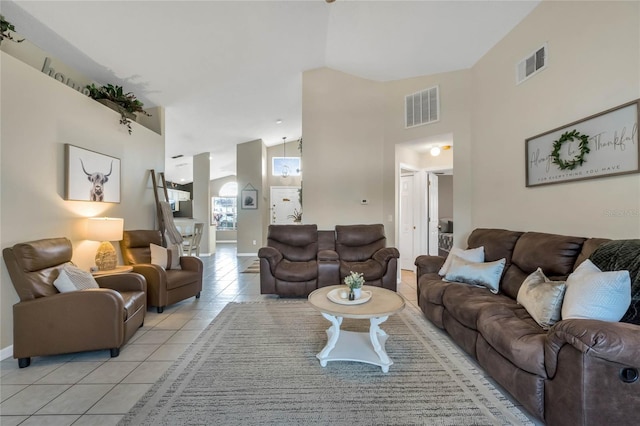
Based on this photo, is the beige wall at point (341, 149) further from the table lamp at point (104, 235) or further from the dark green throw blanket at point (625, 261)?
the dark green throw blanket at point (625, 261)

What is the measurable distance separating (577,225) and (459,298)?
1226 mm

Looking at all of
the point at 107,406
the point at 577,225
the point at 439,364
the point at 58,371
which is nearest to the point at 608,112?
the point at 577,225

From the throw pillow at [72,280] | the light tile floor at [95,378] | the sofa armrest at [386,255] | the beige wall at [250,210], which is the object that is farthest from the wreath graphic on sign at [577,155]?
the beige wall at [250,210]

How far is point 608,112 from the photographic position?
217cm

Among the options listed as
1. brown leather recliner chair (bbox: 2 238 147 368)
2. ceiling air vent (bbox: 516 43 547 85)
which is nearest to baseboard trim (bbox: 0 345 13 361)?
brown leather recliner chair (bbox: 2 238 147 368)

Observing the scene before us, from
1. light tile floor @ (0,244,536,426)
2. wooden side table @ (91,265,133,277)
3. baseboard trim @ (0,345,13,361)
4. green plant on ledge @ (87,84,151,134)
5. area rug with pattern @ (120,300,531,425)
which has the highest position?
green plant on ledge @ (87,84,151,134)

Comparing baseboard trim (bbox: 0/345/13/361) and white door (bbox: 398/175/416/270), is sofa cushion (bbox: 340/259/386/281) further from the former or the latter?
baseboard trim (bbox: 0/345/13/361)

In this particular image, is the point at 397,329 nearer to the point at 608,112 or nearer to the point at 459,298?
the point at 459,298

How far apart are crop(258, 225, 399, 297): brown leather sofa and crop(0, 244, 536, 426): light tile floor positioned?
3.29 ft

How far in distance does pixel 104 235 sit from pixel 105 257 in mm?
290

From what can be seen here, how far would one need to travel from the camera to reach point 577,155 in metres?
2.45

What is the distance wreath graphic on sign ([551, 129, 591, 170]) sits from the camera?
7.77ft

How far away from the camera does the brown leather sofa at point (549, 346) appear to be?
4.23ft

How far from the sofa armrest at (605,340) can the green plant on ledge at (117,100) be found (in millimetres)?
4945
